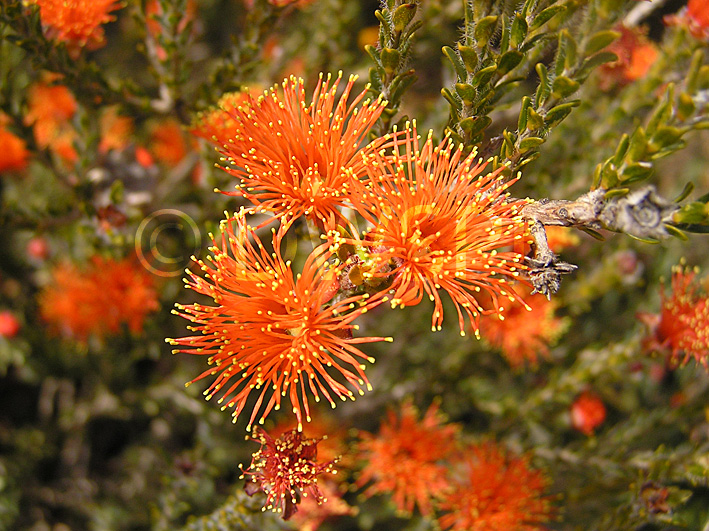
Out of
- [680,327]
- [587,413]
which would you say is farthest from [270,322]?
A: [587,413]

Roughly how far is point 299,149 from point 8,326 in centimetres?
161

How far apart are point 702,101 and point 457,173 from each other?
48 centimetres

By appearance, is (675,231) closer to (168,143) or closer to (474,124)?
(474,124)

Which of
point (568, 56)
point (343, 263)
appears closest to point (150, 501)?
point (343, 263)

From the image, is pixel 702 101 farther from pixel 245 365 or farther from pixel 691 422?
pixel 691 422

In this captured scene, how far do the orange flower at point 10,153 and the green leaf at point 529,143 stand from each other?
2.14m

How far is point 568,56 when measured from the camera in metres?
1.04

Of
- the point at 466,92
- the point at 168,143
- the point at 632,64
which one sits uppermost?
the point at 168,143

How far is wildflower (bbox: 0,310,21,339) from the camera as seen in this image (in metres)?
2.09

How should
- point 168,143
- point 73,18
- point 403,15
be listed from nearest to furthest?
point 403,15, point 73,18, point 168,143

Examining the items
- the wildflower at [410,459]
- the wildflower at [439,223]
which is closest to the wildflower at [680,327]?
the wildflower at [410,459]

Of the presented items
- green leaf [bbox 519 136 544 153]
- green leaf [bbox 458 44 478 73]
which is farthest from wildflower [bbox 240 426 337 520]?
green leaf [bbox 458 44 478 73]

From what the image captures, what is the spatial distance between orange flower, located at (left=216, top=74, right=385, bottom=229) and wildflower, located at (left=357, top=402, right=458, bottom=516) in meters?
1.08

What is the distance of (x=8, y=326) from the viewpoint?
209cm
